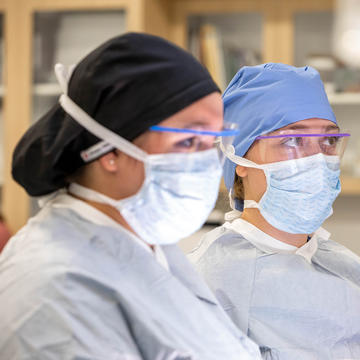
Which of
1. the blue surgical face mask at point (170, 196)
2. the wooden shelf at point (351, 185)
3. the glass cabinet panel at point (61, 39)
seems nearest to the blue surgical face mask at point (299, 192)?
the blue surgical face mask at point (170, 196)

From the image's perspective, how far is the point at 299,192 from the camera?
1342 mm

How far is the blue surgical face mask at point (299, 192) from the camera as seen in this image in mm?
1336

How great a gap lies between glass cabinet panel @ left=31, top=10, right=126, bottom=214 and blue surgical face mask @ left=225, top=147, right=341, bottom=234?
193cm

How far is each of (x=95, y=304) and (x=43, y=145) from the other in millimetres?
268

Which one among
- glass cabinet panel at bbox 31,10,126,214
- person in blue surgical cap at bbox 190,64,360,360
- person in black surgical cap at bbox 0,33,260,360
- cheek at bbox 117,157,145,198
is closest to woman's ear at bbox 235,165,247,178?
person in blue surgical cap at bbox 190,64,360,360

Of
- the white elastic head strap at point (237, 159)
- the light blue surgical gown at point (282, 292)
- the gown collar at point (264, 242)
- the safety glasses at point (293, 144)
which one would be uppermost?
the safety glasses at point (293, 144)

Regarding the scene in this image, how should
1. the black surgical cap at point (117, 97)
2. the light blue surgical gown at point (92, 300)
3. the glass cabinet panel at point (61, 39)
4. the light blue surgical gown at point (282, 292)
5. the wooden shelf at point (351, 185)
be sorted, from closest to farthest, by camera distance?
the light blue surgical gown at point (92, 300) → the black surgical cap at point (117, 97) → the light blue surgical gown at point (282, 292) → the wooden shelf at point (351, 185) → the glass cabinet panel at point (61, 39)

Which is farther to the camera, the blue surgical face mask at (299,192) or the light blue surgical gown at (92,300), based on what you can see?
the blue surgical face mask at (299,192)

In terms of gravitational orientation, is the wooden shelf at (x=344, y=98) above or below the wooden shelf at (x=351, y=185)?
above

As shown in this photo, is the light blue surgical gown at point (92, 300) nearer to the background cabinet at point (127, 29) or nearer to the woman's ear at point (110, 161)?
the woman's ear at point (110, 161)

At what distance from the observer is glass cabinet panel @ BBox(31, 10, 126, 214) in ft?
10.2

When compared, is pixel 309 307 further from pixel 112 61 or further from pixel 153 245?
pixel 112 61

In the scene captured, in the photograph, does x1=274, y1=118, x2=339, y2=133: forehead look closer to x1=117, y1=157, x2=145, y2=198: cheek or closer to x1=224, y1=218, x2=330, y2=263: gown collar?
x1=224, y1=218, x2=330, y2=263: gown collar

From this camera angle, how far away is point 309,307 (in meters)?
1.34
